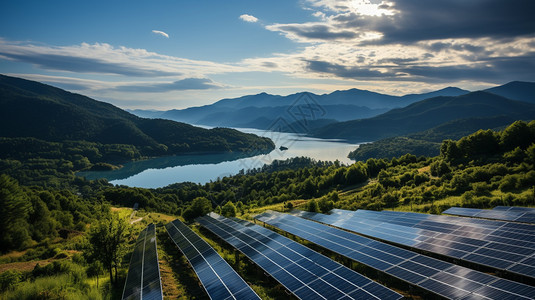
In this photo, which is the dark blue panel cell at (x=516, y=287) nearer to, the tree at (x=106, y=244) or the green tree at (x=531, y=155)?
the tree at (x=106, y=244)

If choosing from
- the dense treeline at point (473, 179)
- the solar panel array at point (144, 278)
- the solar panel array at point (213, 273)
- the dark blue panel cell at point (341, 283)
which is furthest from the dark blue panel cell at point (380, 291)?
the dense treeline at point (473, 179)

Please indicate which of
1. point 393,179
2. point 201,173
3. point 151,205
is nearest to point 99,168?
point 201,173

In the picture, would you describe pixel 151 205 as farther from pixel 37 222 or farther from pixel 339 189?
pixel 339 189

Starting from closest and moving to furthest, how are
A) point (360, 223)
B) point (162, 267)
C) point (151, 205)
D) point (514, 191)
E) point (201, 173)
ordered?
point (162, 267)
point (360, 223)
point (514, 191)
point (151, 205)
point (201, 173)

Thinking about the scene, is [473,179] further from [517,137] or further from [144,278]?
[144,278]

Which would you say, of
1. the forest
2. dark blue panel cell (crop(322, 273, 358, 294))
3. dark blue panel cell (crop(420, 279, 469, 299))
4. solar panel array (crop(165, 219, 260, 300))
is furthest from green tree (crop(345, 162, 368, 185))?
dark blue panel cell (crop(420, 279, 469, 299))

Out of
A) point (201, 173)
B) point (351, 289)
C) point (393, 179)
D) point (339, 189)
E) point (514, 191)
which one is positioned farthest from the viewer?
point (201, 173)
